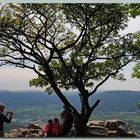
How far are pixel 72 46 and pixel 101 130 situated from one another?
2.89m

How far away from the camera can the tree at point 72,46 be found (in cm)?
1363

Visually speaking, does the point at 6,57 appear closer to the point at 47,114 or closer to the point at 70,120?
the point at 47,114

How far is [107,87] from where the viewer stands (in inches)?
537

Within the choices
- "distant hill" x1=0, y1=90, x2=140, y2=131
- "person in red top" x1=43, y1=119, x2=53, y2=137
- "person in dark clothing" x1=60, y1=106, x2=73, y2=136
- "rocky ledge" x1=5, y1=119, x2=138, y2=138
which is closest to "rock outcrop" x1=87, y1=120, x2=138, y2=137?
"rocky ledge" x1=5, y1=119, x2=138, y2=138

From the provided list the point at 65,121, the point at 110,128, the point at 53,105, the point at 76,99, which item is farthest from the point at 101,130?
the point at 65,121

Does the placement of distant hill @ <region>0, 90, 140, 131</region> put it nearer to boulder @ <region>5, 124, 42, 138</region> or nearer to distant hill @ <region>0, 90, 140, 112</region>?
distant hill @ <region>0, 90, 140, 112</region>

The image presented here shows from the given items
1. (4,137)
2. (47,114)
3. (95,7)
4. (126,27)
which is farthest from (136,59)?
(4,137)

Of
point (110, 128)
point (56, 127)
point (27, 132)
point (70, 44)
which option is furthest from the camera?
point (110, 128)

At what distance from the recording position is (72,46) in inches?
563

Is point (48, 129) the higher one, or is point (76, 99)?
point (76, 99)

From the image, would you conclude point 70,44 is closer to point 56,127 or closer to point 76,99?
point 76,99

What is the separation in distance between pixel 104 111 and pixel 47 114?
6.45ft

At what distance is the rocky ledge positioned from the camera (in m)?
12.7

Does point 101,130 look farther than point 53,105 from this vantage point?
Yes
